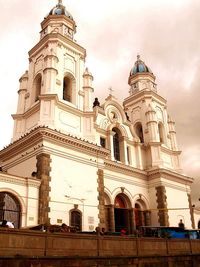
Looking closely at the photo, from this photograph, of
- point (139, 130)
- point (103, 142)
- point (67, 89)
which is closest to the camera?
point (67, 89)

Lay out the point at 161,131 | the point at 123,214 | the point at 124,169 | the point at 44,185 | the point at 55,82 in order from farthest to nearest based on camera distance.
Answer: the point at 161,131 < the point at 124,169 < the point at 123,214 < the point at 55,82 < the point at 44,185

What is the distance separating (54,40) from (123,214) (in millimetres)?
18168

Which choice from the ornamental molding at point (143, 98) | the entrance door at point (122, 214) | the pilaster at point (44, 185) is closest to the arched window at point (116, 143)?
the entrance door at point (122, 214)

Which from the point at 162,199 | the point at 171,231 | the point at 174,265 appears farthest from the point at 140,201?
the point at 174,265

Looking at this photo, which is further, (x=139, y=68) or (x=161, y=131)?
(x=139, y=68)

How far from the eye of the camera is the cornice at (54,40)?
29312mm

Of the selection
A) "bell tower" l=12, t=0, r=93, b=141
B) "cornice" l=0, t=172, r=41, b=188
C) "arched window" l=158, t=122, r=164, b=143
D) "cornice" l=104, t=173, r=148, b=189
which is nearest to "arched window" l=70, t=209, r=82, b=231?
"cornice" l=0, t=172, r=41, b=188

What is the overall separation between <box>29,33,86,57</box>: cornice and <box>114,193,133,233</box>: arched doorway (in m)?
15.2

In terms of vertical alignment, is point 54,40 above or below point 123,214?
above

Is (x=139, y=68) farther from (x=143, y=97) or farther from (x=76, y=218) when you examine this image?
(x=76, y=218)

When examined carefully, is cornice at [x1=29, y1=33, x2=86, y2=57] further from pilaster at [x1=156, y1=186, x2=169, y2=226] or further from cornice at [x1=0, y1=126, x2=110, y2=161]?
pilaster at [x1=156, y1=186, x2=169, y2=226]

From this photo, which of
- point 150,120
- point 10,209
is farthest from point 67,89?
point 10,209

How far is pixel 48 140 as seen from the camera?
22.9 metres

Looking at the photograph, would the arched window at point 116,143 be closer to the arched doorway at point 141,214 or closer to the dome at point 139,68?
the arched doorway at point 141,214
